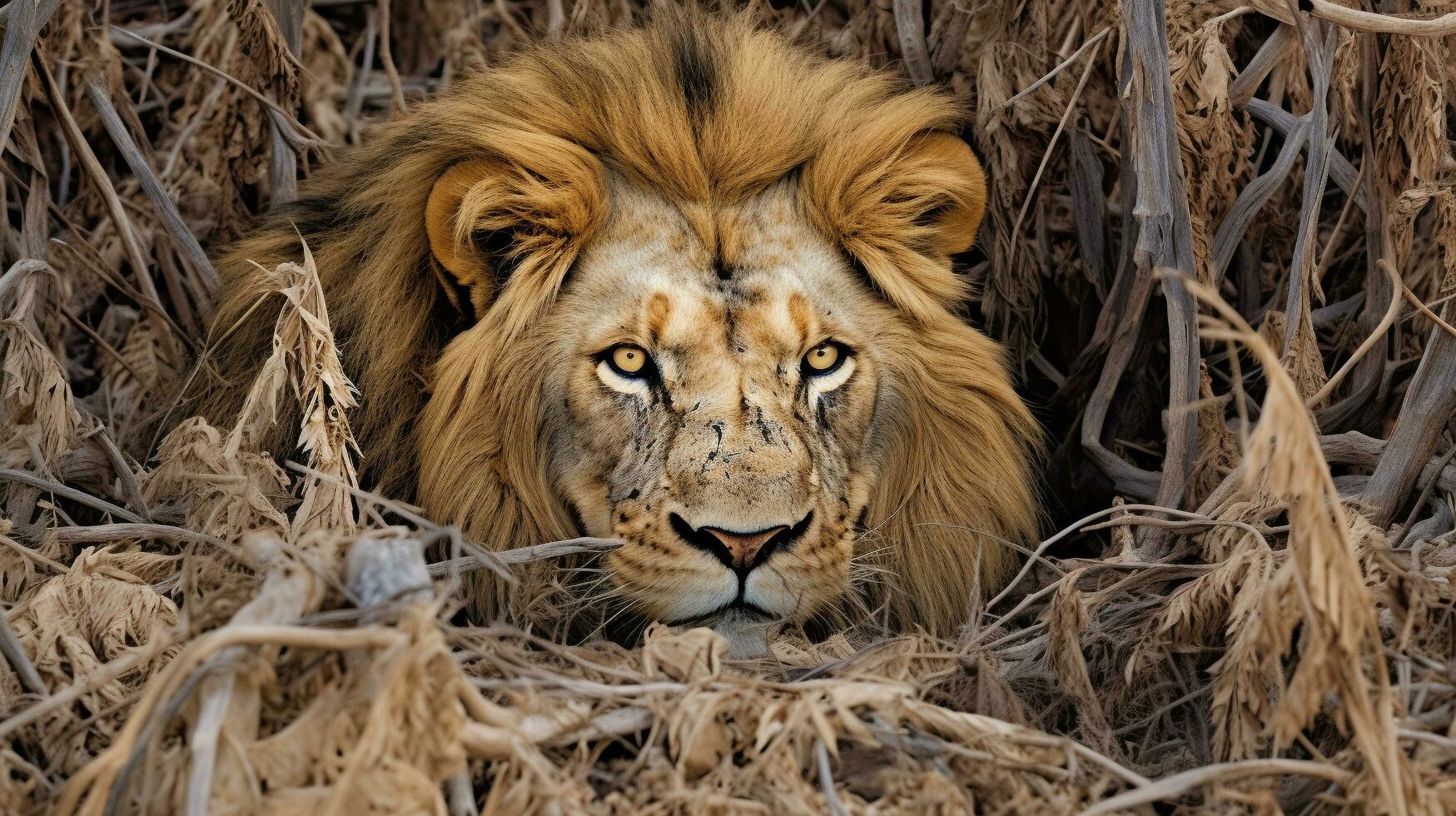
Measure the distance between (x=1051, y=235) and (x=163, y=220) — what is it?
260 centimetres

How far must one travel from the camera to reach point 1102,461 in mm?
3924

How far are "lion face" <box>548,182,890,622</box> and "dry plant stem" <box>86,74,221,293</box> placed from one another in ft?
4.04

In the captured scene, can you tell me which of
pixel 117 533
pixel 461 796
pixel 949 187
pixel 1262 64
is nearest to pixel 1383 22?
pixel 1262 64

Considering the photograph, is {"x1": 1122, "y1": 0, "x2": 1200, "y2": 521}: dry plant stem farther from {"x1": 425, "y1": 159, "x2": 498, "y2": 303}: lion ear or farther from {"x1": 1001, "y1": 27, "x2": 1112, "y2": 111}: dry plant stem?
{"x1": 425, "y1": 159, "x2": 498, "y2": 303}: lion ear

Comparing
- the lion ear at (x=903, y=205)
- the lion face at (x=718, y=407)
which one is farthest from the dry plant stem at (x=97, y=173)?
the lion ear at (x=903, y=205)

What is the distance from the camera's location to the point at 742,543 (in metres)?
3.12

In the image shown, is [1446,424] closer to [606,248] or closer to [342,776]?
[606,248]

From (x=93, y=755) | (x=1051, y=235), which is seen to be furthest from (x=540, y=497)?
(x=1051, y=235)

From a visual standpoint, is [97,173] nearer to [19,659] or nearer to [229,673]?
[19,659]

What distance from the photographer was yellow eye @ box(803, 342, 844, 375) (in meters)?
3.50

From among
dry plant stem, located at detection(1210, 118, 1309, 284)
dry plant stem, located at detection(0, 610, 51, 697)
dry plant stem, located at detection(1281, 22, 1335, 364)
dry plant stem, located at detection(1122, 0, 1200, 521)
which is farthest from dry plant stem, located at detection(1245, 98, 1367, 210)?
dry plant stem, located at detection(0, 610, 51, 697)

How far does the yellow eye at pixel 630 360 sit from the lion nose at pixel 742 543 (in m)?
0.49

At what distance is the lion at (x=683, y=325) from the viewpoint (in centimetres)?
330

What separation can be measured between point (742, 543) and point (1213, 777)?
115cm
